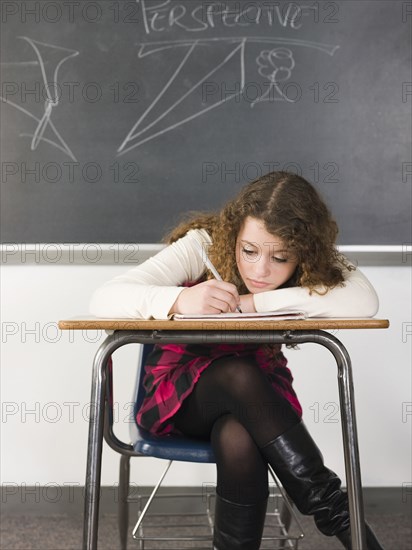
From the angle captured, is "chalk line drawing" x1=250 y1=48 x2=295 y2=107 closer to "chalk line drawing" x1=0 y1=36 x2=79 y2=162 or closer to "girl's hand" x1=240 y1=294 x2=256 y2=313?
"chalk line drawing" x1=0 y1=36 x2=79 y2=162

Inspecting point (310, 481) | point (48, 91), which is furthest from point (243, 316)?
point (48, 91)

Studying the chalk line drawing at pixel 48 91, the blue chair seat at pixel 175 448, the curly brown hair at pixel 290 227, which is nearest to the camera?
the blue chair seat at pixel 175 448

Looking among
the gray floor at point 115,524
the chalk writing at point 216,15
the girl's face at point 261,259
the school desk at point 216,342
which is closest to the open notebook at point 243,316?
the school desk at point 216,342

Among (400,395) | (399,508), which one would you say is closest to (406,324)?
(400,395)

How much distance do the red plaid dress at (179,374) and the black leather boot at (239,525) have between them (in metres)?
0.24

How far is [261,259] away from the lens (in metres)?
1.66

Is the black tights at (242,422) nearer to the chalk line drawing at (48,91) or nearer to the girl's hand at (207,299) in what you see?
the girl's hand at (207,299)

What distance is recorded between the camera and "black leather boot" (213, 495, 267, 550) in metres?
1.41

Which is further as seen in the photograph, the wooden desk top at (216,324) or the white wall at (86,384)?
the white wall at (86,384)

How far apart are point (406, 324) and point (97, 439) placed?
1.34 m

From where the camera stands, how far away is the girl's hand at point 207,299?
1.43 meters

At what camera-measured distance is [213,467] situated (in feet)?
8.18

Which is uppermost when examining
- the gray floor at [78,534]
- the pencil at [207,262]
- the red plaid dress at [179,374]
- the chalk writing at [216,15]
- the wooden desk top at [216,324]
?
the chalk writing at [216,15]

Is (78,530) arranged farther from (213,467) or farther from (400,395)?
(400,395)
